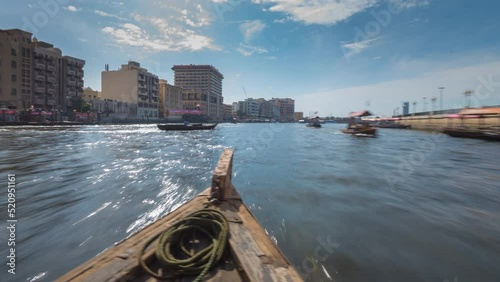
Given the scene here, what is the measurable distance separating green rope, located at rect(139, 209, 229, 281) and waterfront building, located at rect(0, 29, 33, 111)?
243 feet

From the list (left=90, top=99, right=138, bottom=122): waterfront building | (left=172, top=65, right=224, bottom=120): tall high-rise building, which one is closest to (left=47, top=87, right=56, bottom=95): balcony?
(left=90, top=99, right=138, bottom=122): waterfront building

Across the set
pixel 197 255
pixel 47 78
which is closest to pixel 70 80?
pixel 47 78

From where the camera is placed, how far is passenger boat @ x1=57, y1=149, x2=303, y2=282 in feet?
9.26

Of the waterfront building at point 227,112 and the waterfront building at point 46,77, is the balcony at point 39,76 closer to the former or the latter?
the waterfront building at point 46,77

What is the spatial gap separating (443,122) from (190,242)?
79291 millimetres

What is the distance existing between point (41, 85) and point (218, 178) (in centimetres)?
8001

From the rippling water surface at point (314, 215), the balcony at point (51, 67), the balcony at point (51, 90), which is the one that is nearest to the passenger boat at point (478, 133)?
the rippling water surface at point (314, 215)

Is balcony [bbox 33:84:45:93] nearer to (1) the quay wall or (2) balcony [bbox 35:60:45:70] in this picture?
(2) balcony [bbox 35:60:45:70]

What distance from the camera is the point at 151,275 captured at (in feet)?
9.69

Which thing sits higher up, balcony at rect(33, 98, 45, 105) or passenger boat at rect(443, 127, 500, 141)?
balcony at rect(33, 98, 45, 105)

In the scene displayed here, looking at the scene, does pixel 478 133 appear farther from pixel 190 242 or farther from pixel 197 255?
pixel 197 255

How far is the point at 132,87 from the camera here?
93938mm

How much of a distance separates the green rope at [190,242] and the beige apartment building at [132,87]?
10072cm

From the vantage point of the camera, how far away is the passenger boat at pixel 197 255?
111 inches
